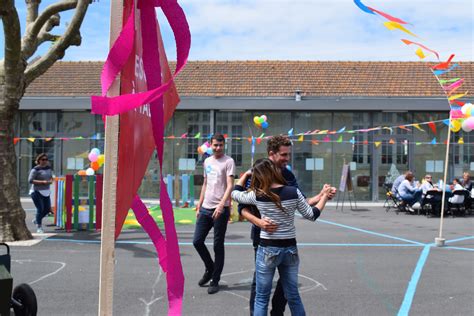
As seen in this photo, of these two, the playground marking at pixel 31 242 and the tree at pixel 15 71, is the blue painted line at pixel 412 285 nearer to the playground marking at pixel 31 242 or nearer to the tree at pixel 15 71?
the playground marking at pixel 31 242

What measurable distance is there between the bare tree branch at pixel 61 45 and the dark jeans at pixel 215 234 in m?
5.58

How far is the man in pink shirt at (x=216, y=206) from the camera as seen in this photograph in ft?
20.4

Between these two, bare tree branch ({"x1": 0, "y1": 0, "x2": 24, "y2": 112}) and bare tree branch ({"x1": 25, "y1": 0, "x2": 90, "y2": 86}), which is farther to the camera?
bare tree branch ({"x1": 25, "y1": 0, "x2": 90, "y2": 86})

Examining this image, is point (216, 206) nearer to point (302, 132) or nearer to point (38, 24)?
point (38, 24)

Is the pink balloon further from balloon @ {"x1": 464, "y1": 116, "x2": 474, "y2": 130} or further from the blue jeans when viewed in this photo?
the blue jeans

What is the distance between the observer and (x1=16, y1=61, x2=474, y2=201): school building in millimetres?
21469

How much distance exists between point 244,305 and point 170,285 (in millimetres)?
3504

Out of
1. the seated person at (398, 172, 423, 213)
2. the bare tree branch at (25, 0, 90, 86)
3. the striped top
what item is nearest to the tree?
the bare tree branch at (25, 0, 90, 86)

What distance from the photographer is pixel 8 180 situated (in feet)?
31.4

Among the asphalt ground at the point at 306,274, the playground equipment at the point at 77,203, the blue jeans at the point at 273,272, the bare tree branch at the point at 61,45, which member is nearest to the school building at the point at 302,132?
the playground equipment at the point at 77,203

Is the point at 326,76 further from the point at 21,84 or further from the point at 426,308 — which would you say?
the point at 426,308

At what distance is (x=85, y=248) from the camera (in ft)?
30.7

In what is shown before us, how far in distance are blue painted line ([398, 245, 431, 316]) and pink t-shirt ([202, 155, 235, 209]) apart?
7.59 ft


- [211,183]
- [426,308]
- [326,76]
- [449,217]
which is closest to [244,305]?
[211,183]
